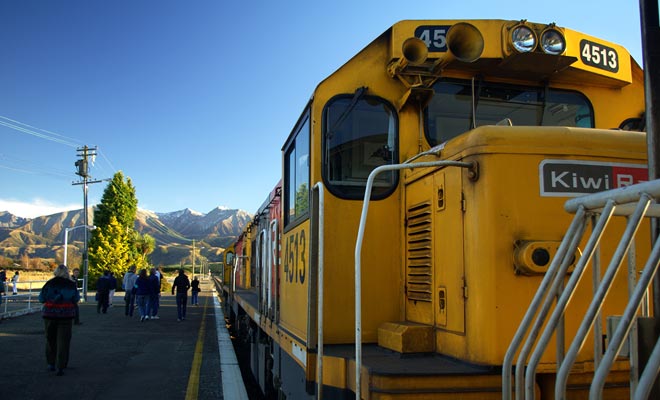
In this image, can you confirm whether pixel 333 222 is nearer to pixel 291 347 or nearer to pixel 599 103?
pixel 291 347

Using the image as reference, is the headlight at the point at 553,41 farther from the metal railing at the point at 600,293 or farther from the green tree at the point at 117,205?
the green tree at the point at 117,205

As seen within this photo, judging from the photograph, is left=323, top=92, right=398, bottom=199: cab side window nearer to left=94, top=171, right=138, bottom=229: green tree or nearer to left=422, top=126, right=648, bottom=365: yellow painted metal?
left=422, top=126, right=648, bottom=365: yellow painted metal

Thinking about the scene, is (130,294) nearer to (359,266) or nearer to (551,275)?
(359,266)

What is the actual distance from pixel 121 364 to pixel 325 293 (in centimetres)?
678

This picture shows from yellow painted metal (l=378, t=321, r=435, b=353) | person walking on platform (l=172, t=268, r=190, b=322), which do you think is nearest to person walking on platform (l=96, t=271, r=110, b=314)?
person walking on platform (l=172, t=268, r=190, b=322)

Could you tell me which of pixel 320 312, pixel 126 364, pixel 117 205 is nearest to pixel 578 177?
pixel 320 312

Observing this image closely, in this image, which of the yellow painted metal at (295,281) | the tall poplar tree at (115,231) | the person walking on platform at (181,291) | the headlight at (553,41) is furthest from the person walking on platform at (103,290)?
the tall poplar tree at (115,231)

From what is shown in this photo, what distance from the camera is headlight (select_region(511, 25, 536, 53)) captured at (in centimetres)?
381

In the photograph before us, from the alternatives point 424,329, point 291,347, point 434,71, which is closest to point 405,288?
point 424,329

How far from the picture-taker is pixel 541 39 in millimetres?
3826

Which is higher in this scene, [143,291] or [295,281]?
[295,281]

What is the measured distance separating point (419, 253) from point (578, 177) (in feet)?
3.81

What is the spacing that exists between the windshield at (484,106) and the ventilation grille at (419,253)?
2.13ft

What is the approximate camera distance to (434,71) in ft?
12.7
